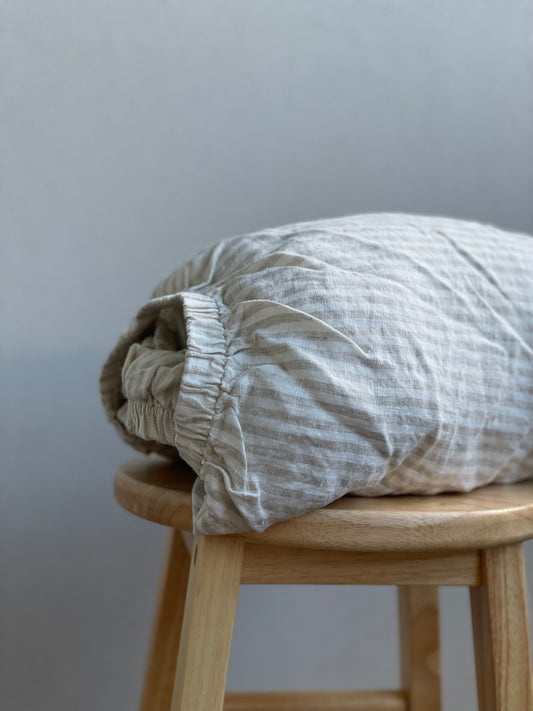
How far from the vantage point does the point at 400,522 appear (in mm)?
398

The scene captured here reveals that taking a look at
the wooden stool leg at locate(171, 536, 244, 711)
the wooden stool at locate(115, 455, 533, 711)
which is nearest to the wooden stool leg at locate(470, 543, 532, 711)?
the wooden stool at locate(115, 455, 533, 711)

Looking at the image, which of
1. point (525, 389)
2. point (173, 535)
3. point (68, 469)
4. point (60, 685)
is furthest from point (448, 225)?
point (60, 685)

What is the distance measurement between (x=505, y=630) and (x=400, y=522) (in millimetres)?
113

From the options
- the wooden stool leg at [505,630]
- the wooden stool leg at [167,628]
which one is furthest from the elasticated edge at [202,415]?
the wooden stool leg at [167,628]

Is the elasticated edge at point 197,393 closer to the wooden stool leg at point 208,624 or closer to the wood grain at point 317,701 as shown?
the wooden stool leg at point 208,624

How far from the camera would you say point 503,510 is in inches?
16.5

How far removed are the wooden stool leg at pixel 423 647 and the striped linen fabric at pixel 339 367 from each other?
0.90 feet

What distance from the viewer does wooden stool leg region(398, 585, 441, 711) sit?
723 millimetres

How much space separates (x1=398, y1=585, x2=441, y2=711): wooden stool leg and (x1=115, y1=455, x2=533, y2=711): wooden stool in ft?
0.85

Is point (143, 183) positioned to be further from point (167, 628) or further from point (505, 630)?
point (505, 630)

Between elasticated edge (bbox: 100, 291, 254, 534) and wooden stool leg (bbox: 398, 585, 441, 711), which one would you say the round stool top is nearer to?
elasticated edge (bbox: 100, 291, 254, 534)

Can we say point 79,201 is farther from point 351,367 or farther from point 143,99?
point 351,367

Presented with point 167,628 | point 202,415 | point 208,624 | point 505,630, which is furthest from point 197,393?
point 167,628

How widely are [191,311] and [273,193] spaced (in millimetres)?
554
